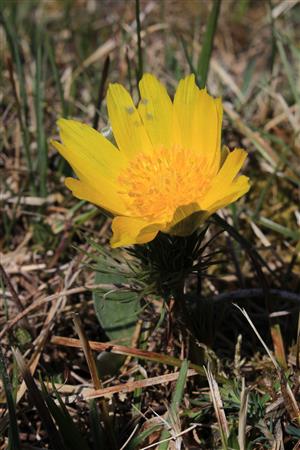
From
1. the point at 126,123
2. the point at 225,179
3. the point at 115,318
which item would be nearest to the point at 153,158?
the point at 126,123

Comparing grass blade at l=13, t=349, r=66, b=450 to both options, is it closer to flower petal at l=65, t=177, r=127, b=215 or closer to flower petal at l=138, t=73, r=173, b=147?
flower petal at l=65, t=177, r=127, b=215

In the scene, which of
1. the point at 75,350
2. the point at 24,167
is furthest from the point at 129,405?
the point at 24,167

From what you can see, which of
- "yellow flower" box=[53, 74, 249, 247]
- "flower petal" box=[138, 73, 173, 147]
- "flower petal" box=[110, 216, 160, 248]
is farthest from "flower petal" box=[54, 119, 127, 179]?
"flower petal" box=[110, 216, 160, 248]

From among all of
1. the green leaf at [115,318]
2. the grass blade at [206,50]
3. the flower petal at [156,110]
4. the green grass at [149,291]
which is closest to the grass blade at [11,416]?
the green grass at [149,291]

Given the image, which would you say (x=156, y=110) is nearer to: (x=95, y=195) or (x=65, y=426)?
(x=95, y=195)

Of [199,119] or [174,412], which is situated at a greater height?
[199,119]

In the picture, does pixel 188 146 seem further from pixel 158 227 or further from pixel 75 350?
pixel 75 350
